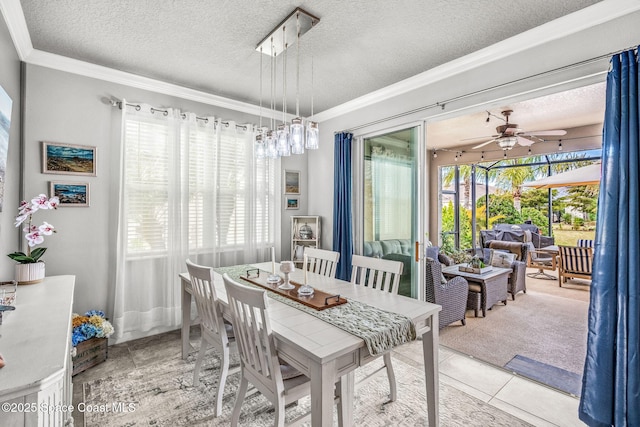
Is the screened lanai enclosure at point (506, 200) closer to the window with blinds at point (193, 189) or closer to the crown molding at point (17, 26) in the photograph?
the window with blinds at point (193, 189)

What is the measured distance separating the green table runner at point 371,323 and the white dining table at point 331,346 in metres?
0.04

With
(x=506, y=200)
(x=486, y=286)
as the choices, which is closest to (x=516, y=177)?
(x=506, y=200)

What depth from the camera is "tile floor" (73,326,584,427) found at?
6.82ft

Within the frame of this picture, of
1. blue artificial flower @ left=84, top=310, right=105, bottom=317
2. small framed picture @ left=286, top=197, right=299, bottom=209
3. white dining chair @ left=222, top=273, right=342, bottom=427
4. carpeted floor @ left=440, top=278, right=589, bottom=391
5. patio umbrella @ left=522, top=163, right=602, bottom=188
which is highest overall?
patio umbrella @ left=522, top=163, right=602, bottom=188

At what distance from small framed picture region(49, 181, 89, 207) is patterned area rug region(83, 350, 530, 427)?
1.59m

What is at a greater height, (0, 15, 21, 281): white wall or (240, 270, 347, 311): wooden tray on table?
(0, 15, 21, 281): white wall

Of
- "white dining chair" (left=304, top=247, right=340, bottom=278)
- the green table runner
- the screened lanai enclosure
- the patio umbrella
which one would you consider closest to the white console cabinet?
the green table runner

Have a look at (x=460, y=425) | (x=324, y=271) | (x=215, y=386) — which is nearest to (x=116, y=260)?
(x=215, y=386)

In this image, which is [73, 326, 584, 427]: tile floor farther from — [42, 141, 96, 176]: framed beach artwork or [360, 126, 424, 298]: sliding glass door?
[42, 141, 96, 176]: framed beach artwork

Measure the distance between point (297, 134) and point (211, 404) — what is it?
2.05 metres

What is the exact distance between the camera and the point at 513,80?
8.01 ft

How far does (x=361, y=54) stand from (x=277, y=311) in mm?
2267

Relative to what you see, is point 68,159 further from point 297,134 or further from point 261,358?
point 261,358


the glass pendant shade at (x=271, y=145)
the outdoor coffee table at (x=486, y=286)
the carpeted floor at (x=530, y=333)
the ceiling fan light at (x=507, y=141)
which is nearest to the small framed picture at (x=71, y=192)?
the glass pendant shade at (x=271, y=145)
